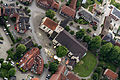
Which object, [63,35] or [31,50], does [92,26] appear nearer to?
[63,35]

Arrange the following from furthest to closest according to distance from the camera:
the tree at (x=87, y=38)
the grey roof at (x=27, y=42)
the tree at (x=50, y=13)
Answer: the tree at (x=50, y=13) < the tree at (x=87, y=38) < the grey roof at (x=27, y=42)

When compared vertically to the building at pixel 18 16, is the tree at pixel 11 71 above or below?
below

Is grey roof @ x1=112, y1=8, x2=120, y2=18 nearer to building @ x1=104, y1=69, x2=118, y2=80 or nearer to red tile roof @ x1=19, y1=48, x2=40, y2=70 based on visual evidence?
building @ x1=104, y1=69, x2=118, y2=80

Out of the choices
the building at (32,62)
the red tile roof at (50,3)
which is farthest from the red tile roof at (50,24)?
the building at (32,62)

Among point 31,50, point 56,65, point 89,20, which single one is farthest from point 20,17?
point 89,20

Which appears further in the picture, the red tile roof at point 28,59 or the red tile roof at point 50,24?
the red tile roof at point 50,24

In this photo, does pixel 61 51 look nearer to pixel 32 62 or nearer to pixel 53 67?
pixel 53 67

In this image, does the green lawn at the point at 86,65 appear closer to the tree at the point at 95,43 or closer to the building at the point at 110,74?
the tree at the point at 95,43
